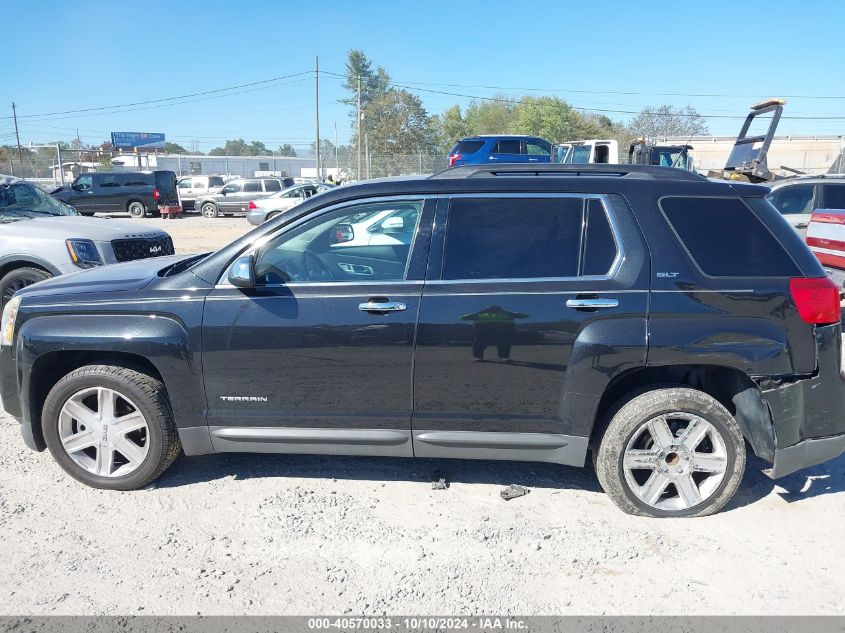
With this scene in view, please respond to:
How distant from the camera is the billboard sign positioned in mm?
67875

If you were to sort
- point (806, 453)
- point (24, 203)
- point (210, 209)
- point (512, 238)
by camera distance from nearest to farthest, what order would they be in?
point (806, 453), point (512, 238), point (24, 203), point (210, 209)

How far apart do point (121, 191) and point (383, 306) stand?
90.2ft

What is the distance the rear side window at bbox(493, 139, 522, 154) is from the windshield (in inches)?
621

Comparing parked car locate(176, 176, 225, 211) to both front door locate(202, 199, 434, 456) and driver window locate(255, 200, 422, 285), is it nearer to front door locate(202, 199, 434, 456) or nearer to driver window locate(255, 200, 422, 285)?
driver window locate(255, 200, 422, 285)

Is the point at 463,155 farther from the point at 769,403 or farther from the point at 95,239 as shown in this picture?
the point at 769,403

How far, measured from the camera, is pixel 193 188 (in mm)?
33188

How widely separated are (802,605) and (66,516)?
382 centimetres

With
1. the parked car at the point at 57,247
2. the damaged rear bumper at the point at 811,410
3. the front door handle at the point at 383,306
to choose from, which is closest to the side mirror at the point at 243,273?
the front door handle at the point at 383,306

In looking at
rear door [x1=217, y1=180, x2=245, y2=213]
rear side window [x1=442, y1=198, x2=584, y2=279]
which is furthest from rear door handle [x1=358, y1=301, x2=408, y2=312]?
rear door [x1=217, y1=180, x2=245, y2=213]

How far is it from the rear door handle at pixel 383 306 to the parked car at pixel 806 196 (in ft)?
27.9

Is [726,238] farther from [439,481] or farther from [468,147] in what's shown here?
[468,147]

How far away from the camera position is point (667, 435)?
352 centimetres

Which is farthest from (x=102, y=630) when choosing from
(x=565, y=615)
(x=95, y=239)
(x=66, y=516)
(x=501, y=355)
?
(x=95, y=239)

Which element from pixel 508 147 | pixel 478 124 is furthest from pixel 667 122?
pixel 508 147
